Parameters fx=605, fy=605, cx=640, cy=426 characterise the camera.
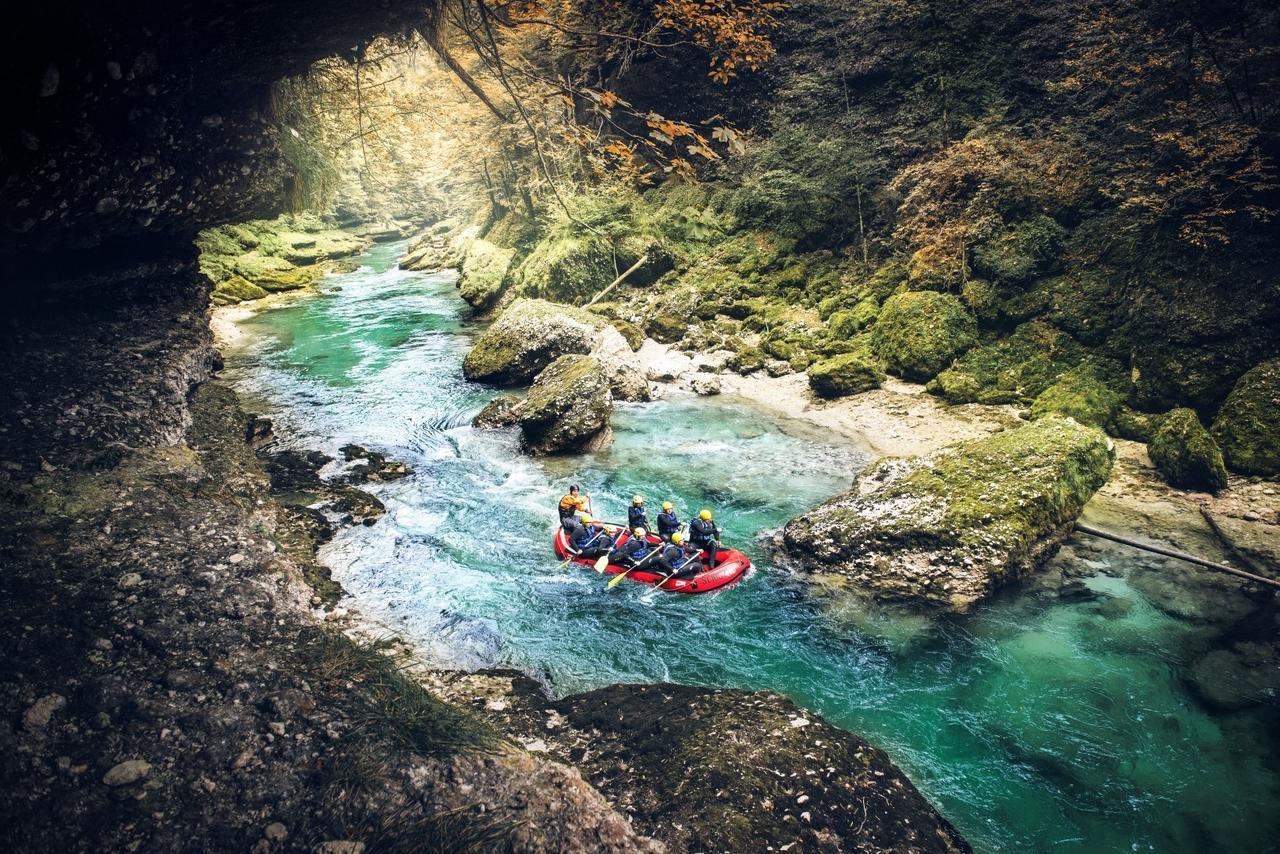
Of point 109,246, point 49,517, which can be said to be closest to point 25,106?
point 49,517

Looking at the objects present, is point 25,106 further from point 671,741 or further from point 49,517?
point 671,741

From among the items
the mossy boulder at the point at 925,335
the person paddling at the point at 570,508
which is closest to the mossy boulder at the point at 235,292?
the person paddling at the point at 570,508

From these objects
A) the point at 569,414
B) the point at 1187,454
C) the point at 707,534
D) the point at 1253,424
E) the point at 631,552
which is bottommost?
the point at 631,552

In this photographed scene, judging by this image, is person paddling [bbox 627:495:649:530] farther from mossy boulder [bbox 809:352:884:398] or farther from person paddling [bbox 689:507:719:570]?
mossy boulder [bbox 809:352:884:398]

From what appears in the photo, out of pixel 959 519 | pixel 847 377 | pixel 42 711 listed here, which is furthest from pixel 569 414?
pixel 42 711

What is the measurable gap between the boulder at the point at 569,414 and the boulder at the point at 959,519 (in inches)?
205

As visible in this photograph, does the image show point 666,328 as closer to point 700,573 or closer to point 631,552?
point 631,552

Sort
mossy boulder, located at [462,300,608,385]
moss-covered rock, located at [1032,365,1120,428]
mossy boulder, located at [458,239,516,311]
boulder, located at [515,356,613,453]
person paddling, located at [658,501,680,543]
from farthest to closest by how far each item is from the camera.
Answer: mossy boulder, located at [458,239,516,311]
mossy boulder, located at [462,300,608,385]
boulder, located at [515,356,613,453]
moss-covered rock, located at [1032,365,1120,428]
person paddling, located at [658,501,680,543]

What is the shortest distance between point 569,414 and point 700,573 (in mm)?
5339

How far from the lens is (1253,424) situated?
1031 centimetres

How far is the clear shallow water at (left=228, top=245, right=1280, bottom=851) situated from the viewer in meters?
6.02

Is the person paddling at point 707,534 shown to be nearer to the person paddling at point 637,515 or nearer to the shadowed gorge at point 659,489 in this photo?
the shadowed gorge at point 659,489

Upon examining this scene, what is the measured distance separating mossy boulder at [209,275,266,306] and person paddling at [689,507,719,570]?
24.6m

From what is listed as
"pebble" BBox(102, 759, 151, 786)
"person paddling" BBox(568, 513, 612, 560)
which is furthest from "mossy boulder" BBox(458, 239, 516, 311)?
"pebble" BBox(102, 759, 151, 786)
